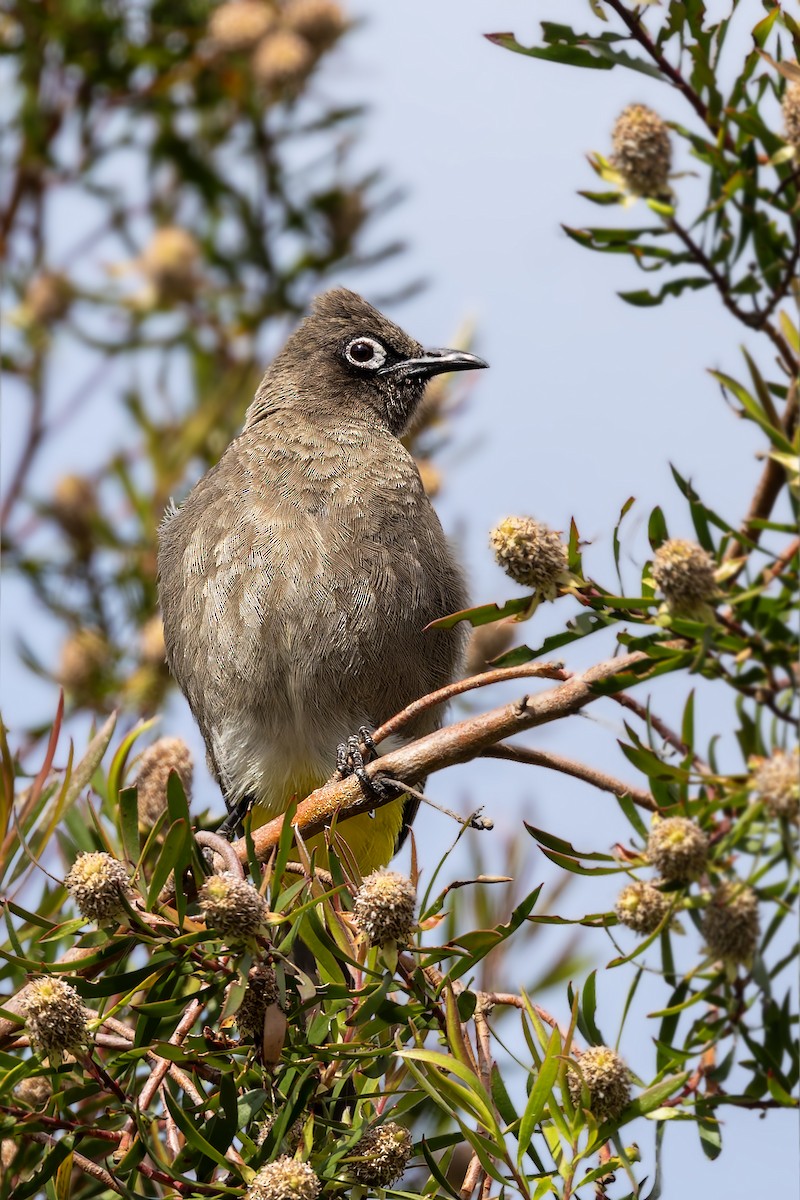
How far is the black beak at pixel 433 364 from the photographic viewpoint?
5.24 meters

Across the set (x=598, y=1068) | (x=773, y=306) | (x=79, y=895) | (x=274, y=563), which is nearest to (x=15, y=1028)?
(x=79, y=895)

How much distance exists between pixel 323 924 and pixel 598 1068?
0.46 m

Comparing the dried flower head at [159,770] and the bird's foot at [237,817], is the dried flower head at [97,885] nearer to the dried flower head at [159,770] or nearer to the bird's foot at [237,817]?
the dried flower head at [159,770]

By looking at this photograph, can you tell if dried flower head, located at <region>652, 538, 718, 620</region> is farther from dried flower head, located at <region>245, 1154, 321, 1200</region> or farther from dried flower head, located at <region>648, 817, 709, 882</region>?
dried flower head, located at <region>245, 1154, 321, 1200</region>

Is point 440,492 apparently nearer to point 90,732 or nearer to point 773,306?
point 90,732

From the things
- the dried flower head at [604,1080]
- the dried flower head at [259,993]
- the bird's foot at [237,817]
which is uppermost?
the bird's foot at [237,817]

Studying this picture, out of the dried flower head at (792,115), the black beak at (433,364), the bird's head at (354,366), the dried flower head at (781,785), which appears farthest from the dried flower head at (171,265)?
the dried flower head at (781,785)

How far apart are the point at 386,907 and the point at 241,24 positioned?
12.7 ft

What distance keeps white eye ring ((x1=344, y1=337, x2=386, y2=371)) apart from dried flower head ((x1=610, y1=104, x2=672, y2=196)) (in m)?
3.22

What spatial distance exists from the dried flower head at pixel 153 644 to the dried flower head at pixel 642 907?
3.02 m

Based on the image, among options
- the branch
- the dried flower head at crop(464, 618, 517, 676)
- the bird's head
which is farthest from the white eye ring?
the branch

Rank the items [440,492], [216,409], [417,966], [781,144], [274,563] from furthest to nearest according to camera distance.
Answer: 1. [216,409]
2. [440,492]
3. [274,563]
4. [781,144]
5. [417,966]

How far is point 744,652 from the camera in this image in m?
1.62

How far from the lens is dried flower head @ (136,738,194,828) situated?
2832mm
